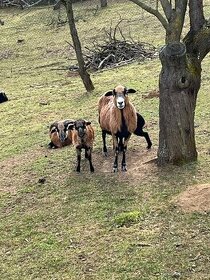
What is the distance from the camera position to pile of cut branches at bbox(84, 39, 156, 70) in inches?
763

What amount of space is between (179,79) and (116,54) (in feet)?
38.3

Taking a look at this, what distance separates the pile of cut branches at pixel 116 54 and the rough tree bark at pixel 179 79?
10.8 metres

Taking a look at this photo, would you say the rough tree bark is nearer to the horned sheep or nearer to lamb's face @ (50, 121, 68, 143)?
the horned sheep

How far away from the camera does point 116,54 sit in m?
19.7

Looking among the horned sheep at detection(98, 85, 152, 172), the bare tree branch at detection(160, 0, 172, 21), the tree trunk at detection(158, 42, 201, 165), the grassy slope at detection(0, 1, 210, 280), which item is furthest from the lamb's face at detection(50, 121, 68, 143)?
the bare tree branch at detection(160, 0, 172, 21)

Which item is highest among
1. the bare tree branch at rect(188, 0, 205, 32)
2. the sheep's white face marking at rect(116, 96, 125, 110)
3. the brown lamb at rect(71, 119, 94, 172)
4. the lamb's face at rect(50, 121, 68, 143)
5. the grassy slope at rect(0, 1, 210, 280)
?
the bare tree branch at rect(188, 0, 205, 32)

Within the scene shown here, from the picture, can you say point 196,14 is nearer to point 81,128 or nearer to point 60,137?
point 81,128

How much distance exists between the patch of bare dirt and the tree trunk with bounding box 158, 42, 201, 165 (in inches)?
39.8

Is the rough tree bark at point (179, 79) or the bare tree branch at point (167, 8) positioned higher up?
the bare tree branch at point (167, 8)

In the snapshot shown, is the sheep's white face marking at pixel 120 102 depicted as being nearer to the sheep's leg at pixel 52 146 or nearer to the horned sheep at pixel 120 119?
the horned sheep at pixel 120 119

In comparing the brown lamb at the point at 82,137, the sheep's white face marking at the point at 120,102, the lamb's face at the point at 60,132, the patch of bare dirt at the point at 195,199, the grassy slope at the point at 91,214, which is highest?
Answer: the sheep's white face marking at the point at 120,102

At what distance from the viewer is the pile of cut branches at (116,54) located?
63.6 ft

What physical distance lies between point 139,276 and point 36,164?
4584 millimetres

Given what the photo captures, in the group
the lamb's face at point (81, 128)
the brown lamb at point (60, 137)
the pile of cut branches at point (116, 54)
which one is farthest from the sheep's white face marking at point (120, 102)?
the pile of cut branches at point (116, 54)
